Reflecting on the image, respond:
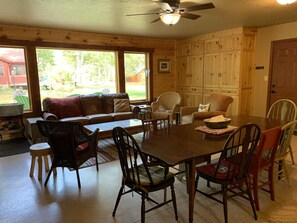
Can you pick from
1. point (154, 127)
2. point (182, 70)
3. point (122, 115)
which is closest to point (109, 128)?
point (122, 115)

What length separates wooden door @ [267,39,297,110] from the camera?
4.90 meters

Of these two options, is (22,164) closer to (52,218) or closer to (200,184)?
(52,218)

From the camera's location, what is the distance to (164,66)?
7.01 meters

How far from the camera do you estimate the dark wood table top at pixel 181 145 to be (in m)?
1.83

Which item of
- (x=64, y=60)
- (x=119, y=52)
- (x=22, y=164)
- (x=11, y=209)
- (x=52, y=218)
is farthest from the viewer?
(x=119, y=52)

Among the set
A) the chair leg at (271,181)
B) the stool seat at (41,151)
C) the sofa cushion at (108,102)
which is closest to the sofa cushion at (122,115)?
the sofa cushion at (108,102)

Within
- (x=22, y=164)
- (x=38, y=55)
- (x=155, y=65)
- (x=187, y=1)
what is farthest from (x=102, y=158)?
(x=155, y=65)

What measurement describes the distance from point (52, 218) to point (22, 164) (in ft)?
5.71

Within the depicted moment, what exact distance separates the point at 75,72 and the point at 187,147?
455 centimetres

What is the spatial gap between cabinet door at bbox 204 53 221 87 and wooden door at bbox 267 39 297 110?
1242 mm

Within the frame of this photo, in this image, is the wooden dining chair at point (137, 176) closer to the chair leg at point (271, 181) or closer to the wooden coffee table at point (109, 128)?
the chair leg at point (271, 181)

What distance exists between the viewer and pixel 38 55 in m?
5.21

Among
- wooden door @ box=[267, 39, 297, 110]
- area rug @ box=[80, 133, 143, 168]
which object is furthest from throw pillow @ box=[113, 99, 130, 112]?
wooden door @ box=[267, 39, 297, 110]

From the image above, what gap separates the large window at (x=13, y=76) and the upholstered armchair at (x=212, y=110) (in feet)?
11.9
